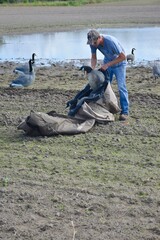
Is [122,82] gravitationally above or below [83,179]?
above

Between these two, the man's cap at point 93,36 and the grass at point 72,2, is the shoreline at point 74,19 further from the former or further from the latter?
the man's cap at point 93,36

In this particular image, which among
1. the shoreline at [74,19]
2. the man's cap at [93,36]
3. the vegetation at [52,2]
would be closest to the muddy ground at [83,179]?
the man's cap at [93,36]

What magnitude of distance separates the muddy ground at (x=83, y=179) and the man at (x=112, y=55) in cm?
45

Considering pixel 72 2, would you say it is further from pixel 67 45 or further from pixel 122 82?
pixel 122 82

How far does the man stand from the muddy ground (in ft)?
1.48

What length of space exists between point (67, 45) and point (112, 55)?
46.4ft

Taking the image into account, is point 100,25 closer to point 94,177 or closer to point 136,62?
point 136,62

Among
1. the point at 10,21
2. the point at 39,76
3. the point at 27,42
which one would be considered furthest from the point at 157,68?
the point at 10,21

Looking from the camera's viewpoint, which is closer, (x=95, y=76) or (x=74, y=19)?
(x=95, y=76)

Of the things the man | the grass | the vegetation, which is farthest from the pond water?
the vegetation

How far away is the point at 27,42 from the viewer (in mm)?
25719

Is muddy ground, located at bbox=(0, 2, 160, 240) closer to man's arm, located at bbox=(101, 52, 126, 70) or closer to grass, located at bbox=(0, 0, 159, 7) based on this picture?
man's arm, located at bbox=(101, 52, 126, 70)

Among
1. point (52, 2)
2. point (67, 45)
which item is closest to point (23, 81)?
point (67, 45)

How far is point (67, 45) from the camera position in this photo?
24188 mm
